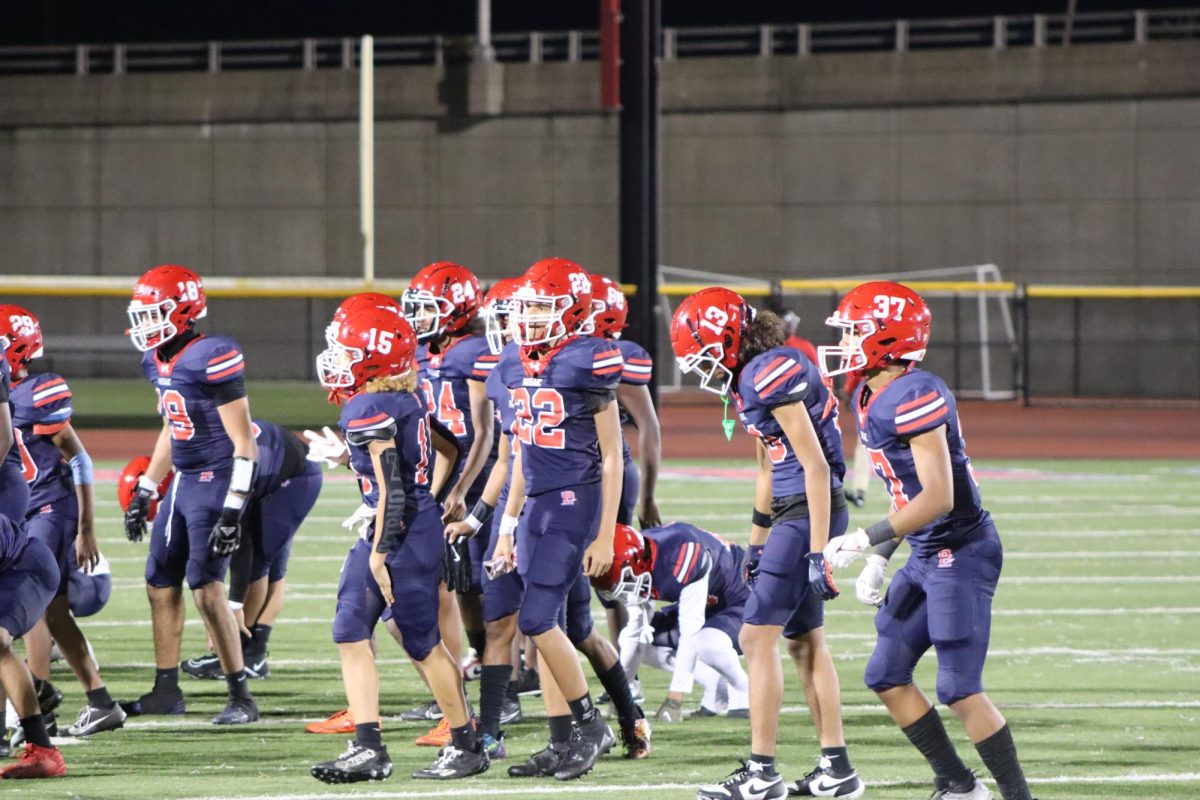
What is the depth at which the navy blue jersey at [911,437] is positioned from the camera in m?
5.20

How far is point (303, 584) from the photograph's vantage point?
1087cm

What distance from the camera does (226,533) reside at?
7078 millimetres

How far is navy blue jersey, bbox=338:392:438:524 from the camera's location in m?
6.00

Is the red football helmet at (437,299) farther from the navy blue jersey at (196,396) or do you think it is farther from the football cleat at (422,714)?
the football cleat at (422,714)

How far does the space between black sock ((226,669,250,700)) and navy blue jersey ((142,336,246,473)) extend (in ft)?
2.82

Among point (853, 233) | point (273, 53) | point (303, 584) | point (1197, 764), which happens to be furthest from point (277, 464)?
point (273, 53)

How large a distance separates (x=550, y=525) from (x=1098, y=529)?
8072 mm

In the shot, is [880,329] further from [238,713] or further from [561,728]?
[238,713]

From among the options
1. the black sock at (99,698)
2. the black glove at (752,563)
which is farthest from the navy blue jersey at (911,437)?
the black sock at (99,698)

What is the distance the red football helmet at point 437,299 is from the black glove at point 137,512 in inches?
53.8

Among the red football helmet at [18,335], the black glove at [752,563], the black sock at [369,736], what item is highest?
the red football helmet at [18,335]

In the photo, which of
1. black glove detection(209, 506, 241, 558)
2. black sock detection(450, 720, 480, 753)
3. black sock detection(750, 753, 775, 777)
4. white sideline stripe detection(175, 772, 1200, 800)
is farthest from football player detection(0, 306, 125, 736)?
black sock detection(750, 753, 775, 777)

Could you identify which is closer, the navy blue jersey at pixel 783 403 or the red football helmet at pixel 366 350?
the navy blue jersey at pixel 783 403

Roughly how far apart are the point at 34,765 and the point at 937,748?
3.04 m
